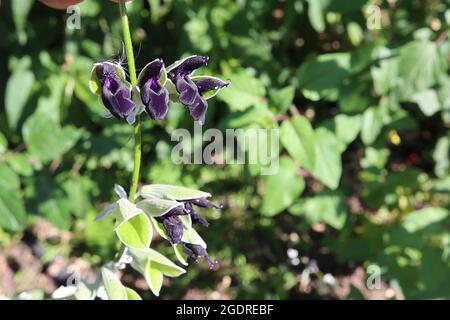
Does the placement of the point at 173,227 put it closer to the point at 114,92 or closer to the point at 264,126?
the point at 114,92

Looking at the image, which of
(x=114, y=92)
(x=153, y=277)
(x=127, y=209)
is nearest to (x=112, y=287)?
(x=153, y=277)

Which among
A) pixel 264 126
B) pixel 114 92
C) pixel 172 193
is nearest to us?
pixel 114 92

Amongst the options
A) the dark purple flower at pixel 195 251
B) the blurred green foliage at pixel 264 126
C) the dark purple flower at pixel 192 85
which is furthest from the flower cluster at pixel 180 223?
the blurred green foliage at pixel 264 126

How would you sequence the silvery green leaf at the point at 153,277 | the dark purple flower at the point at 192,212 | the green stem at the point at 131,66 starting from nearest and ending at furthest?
1. the green stem at the point at 131,66
2. the dark purple flower at the point at 192,212
3. the silvery green leaf at the point at 153,277

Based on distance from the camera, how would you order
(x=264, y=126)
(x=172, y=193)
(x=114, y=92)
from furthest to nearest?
1. (x=264, y=126)
2. (x=172, y=193)
3. (x=114, y=92)

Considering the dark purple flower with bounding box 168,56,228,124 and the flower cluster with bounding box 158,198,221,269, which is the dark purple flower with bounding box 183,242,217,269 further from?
the dark purple flower with bounding box 168,56,228,124

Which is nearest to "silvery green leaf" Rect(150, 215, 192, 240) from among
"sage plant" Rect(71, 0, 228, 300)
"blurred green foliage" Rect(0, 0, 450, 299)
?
"sage plant" Rect(71, 0, 228, 300)

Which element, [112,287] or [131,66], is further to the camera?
[112,287]

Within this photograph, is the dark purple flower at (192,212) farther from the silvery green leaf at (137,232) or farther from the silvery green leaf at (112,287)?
the silvery green leaf at (112,287)
